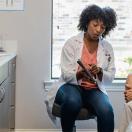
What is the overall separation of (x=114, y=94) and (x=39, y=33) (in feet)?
3.06

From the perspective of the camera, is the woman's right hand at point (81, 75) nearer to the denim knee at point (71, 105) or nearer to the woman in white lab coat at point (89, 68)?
the woman in white lab coat at point (89, 68)

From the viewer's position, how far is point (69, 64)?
8.31 feet

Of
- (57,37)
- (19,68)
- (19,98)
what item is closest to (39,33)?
(57,37)

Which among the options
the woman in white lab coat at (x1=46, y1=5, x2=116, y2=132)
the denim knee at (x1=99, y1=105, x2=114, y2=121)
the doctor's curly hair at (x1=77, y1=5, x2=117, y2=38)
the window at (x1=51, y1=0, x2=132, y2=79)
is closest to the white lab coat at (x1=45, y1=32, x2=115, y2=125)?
the woman in white lab coat at (x1=46, y1=5, x2=116, y2=132)

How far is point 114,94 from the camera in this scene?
10.2 ft

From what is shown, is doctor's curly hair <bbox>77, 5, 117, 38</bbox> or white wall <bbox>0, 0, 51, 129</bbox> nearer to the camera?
doctor's curly hair <bbox>77, 5, 117, 38</bbox>

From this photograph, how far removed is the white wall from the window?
0.32 feet

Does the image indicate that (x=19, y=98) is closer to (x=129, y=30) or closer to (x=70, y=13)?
(x=70, y=13)

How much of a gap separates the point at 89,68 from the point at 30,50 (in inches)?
31.8

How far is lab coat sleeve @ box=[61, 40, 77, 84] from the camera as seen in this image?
249 centimetres

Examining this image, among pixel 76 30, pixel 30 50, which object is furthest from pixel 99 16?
pixel 30 50

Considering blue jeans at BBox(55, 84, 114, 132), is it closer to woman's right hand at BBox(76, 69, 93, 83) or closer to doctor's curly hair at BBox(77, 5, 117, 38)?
woman's right hand at BBox(76, 69, 93, 83)

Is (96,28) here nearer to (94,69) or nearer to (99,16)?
(99,16)

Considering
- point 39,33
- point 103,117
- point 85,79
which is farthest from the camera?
point 39,33
